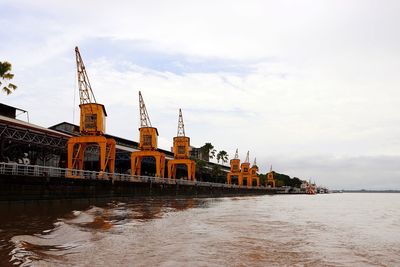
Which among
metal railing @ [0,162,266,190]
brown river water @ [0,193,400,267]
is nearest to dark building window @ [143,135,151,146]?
metal railing @ [0,162,266,190]

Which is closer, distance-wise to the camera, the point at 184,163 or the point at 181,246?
the point at 181,246

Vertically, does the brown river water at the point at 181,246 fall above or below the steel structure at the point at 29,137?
below

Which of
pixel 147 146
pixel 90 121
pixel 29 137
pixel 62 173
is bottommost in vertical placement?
pixel 62 173

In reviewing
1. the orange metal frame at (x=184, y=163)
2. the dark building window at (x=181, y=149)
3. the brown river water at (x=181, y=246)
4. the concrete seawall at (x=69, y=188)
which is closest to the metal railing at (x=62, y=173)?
the concrete seawall at (x=69, y=188)

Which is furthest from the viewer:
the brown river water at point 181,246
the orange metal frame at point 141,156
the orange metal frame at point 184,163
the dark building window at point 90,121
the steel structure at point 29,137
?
the orange metal frame at point 184,163

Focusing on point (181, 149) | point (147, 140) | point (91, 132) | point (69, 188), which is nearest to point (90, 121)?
point (91, 132)

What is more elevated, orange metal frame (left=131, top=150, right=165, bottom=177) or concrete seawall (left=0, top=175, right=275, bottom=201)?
orange metal frame (left=131, top=150, right=165, bottom=177)

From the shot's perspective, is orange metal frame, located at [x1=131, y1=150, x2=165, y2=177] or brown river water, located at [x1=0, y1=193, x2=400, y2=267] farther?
orange metal frame, located at [x1=131, y1=150, x2=165, y2=177]

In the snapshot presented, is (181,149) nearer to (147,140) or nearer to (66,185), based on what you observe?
(147,140)

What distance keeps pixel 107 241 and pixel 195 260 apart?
12.4 ft

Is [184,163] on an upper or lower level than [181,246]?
upper

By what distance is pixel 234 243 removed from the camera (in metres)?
12.3

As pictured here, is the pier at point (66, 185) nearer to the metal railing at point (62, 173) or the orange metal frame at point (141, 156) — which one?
the metal railing at point (62, 173)

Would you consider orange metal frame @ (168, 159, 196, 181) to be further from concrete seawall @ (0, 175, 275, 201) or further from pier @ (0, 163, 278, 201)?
concrete seawall @ (0, 175, 275, 201)
